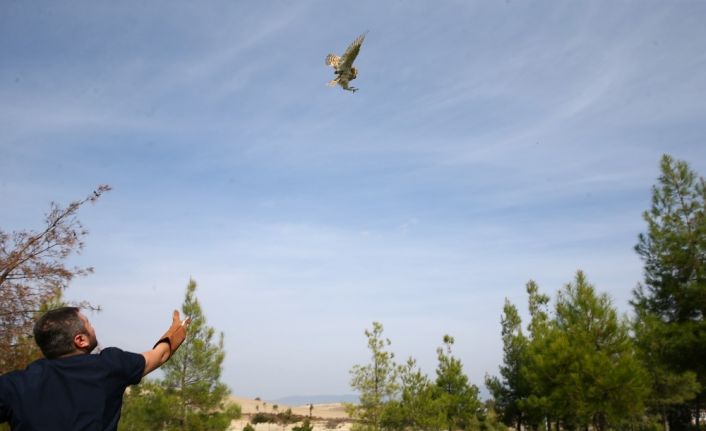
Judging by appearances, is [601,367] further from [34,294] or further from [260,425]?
[260,425]

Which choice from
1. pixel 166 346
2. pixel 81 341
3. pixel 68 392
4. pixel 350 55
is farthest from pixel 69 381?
pixel 350 55

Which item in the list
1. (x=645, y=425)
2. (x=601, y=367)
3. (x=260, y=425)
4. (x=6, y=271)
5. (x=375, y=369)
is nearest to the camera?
(x=6, y=271)

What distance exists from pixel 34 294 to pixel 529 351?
21.1 m

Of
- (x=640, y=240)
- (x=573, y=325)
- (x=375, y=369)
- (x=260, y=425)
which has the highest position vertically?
(x=640, y=240)

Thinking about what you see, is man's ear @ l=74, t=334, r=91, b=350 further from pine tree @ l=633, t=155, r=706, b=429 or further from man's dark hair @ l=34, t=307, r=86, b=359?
pine tree @ l=633, t=155, r=706, b=429

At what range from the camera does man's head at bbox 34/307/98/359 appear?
9.50 ft

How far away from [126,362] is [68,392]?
0.99ft

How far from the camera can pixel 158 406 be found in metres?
21.8

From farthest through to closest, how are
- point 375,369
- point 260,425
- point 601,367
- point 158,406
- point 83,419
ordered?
point 260,425 → point 375,369 → point 158,406 → point 601,367 → point 83,419

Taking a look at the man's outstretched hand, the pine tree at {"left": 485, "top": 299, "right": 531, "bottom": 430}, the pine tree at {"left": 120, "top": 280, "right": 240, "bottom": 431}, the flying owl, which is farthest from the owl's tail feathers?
the pine tree at {"left": 485, "top": 299, "right": 531, "bottom": 430}

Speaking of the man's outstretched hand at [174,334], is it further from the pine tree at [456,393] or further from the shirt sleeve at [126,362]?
the pine tree at [456,393]

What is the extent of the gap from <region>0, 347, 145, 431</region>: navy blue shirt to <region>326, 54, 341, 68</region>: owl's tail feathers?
1067cm

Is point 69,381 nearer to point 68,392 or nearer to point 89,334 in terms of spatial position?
point 68,392

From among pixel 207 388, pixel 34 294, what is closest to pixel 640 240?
pixel 207 388
